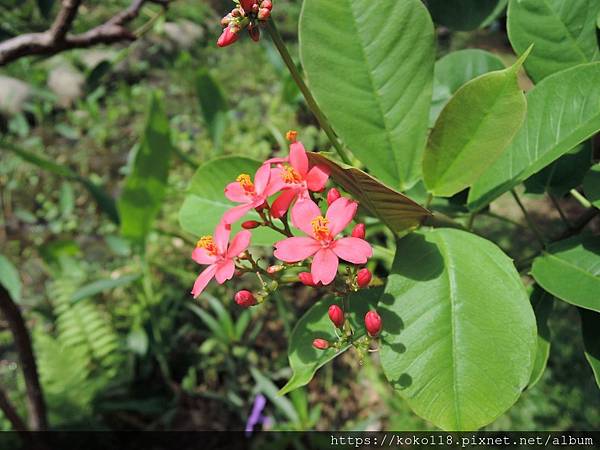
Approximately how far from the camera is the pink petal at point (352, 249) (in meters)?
0.61

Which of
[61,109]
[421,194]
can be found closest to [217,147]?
[421,194]

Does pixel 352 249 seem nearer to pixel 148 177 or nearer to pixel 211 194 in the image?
pixel 211 194

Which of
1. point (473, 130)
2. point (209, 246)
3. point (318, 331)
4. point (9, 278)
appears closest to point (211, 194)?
point (209, 246)

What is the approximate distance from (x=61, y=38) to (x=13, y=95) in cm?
351

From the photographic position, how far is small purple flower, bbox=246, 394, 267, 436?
196 centimetres

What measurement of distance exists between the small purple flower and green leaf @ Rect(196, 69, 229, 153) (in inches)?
36.9

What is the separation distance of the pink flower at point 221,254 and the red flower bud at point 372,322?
17cm

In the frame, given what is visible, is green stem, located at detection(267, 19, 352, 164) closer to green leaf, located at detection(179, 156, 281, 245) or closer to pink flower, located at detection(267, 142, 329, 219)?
pink flower, located at detection(267, 142, 329, 219)

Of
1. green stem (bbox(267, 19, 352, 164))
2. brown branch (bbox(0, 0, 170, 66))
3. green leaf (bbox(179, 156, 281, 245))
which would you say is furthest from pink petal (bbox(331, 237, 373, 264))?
brown branch (bbox(0, 0, 170, 66))

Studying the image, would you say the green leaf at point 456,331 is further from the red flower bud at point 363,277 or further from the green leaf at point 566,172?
the green leaf at point 566,172

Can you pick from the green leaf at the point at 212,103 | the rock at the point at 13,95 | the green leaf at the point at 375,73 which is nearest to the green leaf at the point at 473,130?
the green leaf at the point at 375,73

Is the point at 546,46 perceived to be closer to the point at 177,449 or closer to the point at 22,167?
the point at 177,449

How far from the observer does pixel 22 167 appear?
371 cm

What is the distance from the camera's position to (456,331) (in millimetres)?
597
